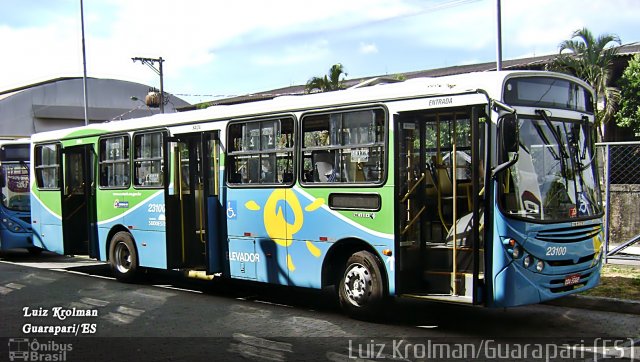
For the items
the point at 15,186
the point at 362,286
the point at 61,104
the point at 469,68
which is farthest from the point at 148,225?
the point at 61,104

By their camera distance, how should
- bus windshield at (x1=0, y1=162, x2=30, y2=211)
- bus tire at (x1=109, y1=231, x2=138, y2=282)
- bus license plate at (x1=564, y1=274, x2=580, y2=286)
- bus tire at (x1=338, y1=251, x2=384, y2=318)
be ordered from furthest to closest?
1. bus windshield at (x1=0, y1=162, x2=30, y2=211)
2. bus tire at (x1=109, y1=231, x2=138, y2=282)
3. bus tire at (x1=338, y1=251, x2=384, y2=318)
4. bus license plate at (x1=564, y1=274, x2=580, y2=286)

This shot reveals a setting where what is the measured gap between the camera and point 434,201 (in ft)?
26.5

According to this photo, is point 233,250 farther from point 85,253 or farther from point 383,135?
point 85,253

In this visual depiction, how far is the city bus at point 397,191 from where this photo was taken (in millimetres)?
7133

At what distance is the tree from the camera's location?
83.6ft

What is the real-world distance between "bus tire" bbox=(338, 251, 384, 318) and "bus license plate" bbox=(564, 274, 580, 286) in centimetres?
213

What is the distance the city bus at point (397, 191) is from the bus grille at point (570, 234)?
0.02m

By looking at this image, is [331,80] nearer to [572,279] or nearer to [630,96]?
[630,96]

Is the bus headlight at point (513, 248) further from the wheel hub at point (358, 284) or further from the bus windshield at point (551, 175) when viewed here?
the wheel hub at point (358, 284)

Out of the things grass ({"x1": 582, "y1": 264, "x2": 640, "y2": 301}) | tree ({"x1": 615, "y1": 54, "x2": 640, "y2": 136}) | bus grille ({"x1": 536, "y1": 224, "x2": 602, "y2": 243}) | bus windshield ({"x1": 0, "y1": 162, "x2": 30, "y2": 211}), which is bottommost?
grass ({"x1": 582, "y1": 264, "x2": 640, "y2": 301})

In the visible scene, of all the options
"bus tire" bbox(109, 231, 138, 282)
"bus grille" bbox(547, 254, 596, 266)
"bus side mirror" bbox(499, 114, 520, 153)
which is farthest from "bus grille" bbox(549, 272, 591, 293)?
"bus tire" bbox(109, 231, 138, 282)

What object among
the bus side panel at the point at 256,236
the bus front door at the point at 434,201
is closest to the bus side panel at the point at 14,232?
the bus side panel at the point at 256,236

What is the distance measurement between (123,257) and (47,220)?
3038 millimetres

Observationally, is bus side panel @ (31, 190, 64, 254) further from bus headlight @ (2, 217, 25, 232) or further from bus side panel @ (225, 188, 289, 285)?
bus side panel @ (225, 188, 289, 285)
